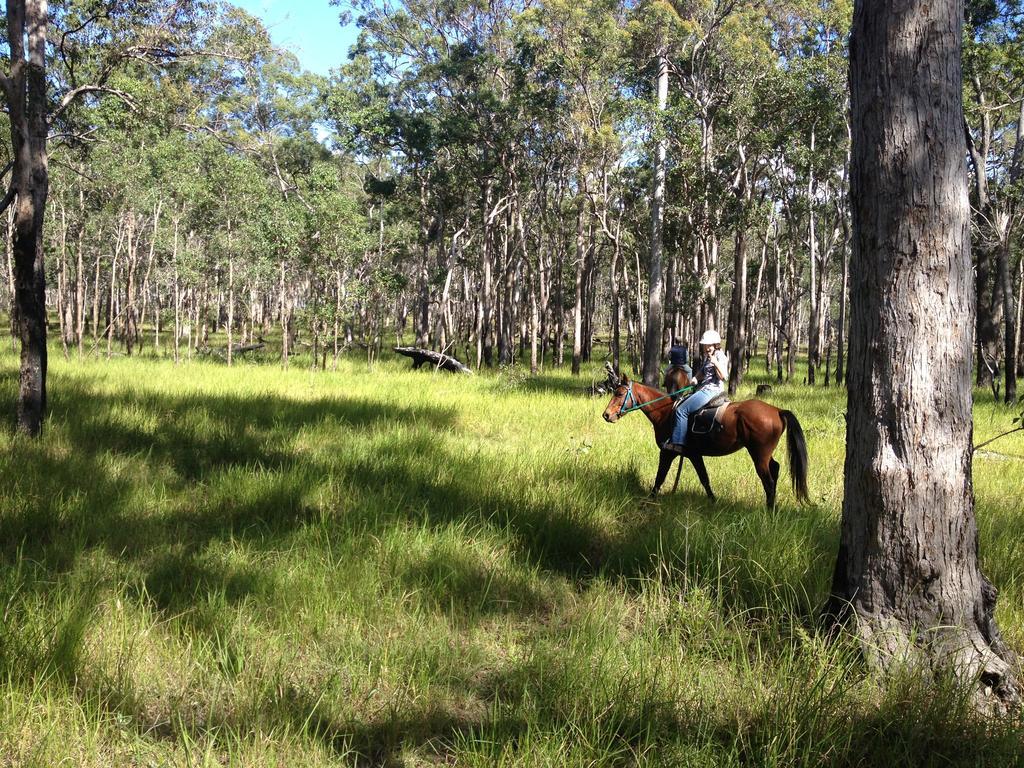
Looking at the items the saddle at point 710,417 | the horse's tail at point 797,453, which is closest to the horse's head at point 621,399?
the saddle at point 710,417

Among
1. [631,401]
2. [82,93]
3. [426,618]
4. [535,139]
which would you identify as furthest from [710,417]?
[535,139]

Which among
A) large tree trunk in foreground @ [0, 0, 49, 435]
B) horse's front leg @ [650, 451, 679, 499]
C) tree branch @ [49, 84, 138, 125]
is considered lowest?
horse's front leg @ [650, 451, 679, 499]

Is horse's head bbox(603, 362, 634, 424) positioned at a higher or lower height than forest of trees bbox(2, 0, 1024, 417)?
lower

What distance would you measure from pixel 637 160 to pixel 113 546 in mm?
24614

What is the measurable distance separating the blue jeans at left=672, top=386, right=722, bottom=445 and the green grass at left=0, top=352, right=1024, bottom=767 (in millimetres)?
672

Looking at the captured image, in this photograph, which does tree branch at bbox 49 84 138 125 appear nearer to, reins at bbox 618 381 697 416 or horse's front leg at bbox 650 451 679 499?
reins at bbox 618 381 697 416

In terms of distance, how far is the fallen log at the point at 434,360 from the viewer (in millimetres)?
20750

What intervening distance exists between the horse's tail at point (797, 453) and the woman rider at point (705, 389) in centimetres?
63

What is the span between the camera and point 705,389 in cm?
577

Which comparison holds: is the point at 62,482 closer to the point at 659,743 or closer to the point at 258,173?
the point at 659,743

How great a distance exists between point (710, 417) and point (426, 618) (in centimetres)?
335

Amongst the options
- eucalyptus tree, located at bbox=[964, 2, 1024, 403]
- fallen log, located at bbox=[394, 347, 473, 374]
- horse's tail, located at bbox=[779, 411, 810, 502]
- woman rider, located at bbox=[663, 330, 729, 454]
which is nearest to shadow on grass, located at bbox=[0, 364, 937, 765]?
horse's tail, located at bbox=[779, 411, 810, 502]

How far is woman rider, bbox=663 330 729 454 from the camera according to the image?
5754mm

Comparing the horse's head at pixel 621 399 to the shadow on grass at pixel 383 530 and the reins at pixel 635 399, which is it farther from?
the shadow on grass at pixel 383 530
